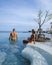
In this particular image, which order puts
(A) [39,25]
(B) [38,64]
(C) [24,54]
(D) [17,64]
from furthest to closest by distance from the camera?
1. (A) [39,25]
2. (C) [24,54]
3. (D) [17,64]
4. (B) [38,64]

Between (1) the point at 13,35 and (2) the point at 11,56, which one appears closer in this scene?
(2) the point at 11,56

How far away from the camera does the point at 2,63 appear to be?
389 inches

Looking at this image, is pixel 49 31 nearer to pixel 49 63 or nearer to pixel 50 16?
pixel 50 16

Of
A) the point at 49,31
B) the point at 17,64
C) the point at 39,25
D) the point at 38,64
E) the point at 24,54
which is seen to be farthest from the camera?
the point at 49,31

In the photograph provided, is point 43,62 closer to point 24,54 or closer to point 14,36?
point 24,54

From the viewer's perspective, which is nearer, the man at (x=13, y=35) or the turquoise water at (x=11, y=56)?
the turquoise water at (x=11, y=56)

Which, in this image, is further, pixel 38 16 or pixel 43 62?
pixel 38 16

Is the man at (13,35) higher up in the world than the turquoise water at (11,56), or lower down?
higher up

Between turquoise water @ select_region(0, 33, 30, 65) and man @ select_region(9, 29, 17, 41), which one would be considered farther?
man @ select_region(9, 29, 17, 41)

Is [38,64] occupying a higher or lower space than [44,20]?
lower

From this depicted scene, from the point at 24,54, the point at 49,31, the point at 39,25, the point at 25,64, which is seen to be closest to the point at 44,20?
the point at 39,25

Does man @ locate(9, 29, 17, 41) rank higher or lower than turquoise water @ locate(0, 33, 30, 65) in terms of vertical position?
higher

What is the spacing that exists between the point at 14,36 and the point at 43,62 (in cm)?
1421

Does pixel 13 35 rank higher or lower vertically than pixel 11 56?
higher
